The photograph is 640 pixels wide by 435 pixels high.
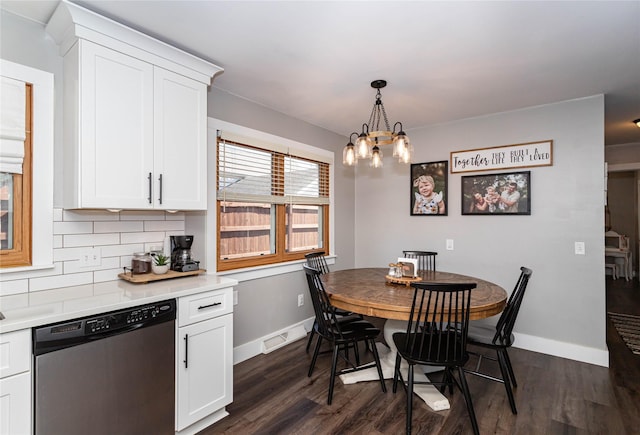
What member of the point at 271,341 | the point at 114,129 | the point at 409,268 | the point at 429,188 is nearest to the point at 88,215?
the point at 114,129

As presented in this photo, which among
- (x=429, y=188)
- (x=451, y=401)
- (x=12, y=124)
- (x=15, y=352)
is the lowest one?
(x=451, y=401)

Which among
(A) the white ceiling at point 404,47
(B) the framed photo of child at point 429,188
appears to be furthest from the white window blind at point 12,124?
(B) the framed photo of child at point 429,188

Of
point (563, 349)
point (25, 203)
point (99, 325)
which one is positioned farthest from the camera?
point (563, 349)

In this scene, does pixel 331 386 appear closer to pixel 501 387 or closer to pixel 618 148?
pixel 501 387

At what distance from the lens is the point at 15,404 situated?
4.55 feet

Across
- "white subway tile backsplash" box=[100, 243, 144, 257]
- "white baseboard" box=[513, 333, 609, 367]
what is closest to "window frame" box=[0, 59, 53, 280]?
"white subway tile backsplash" box=[100, 243, 144, 257]

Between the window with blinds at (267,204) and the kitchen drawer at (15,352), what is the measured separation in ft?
5.16

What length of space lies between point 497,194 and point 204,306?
3.16 m

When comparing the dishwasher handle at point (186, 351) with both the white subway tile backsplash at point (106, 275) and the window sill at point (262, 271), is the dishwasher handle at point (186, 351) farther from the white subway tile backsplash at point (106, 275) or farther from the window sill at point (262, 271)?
the window sill at point (262, 271)

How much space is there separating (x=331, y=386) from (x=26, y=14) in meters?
2.98

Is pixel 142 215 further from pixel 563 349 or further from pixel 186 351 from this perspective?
pixel 563 349

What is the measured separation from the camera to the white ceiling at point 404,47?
180 centimetres

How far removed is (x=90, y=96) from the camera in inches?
72.8

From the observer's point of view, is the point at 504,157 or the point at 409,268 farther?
the point at 504,157
